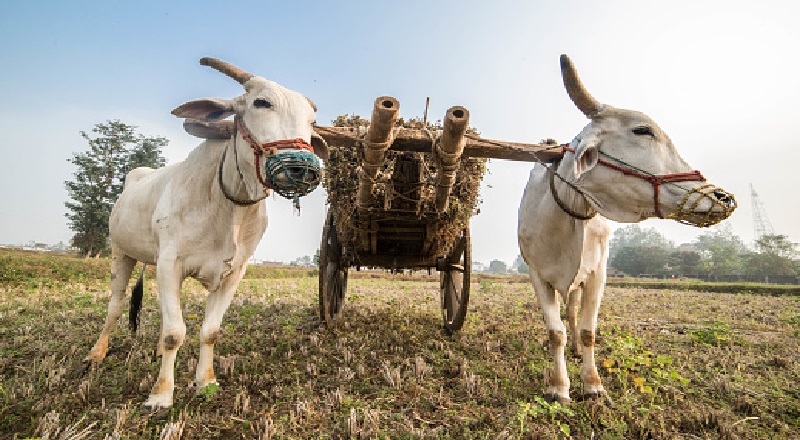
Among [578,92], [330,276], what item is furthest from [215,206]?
[578,92]

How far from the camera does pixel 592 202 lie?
108 inches

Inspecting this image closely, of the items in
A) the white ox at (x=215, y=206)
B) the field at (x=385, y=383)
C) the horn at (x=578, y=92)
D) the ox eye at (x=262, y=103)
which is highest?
the horn at (x=578, y=92)

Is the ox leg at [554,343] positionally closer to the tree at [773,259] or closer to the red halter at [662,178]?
the red halter at [662,178]

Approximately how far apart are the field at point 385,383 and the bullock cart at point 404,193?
0.78 m

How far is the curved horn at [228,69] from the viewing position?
2.88 meters

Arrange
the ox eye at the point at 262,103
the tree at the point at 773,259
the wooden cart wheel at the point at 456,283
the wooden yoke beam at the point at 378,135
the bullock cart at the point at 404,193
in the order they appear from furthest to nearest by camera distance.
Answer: the tree at the point at 773,259 < the wooden cart wheel at the point at 456,283 < the bullock cart at the point at 404,193 < the ox eye at the point at 262,103 < the wooden yoke beam at the point at 378,135

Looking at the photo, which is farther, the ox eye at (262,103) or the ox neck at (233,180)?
the ox neck at (233,180)

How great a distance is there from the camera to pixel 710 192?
7.33 feet

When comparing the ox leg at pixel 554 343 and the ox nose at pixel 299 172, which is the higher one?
the ox nose at pixel 299 172

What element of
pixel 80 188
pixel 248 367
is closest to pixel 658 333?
pixel 248 367

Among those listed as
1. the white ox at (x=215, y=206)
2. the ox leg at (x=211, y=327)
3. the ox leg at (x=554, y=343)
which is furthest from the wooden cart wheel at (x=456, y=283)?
the ox leg at (x=211, y=327)

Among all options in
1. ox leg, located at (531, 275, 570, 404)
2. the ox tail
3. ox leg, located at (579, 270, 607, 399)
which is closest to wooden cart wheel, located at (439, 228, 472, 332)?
ox leg, located at (531, 275, 570, 404)

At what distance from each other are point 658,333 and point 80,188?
3587 cm

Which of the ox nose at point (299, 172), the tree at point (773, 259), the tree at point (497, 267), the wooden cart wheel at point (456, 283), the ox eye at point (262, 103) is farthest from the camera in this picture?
the tree at point (497, 267)
